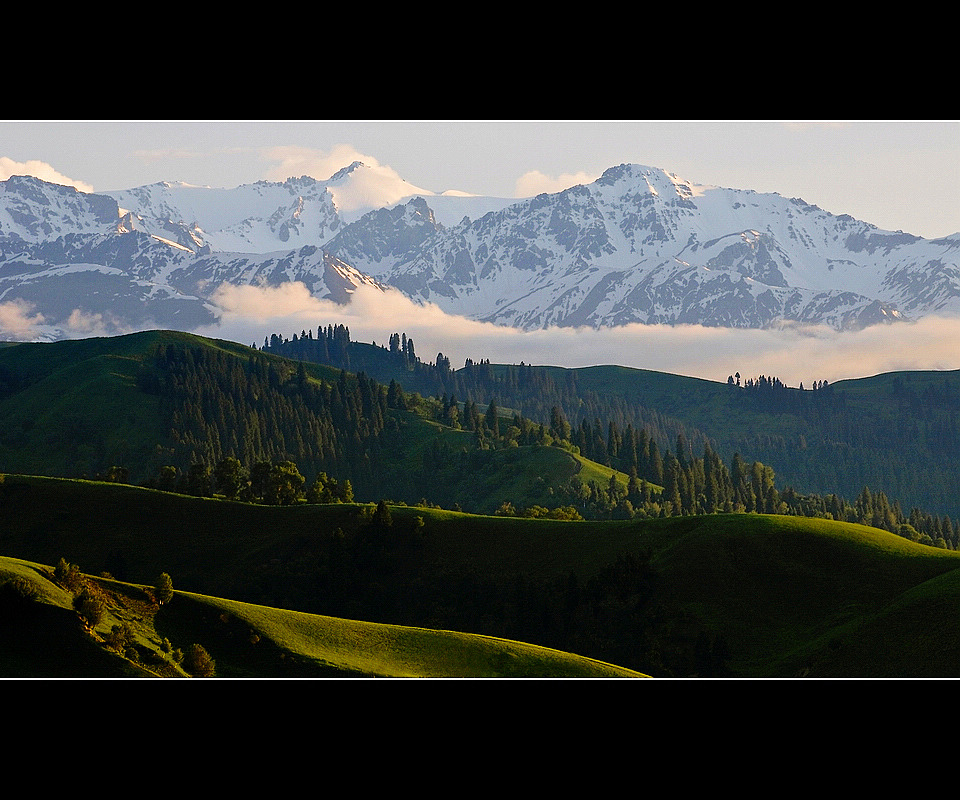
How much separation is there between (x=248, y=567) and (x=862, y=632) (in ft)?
291

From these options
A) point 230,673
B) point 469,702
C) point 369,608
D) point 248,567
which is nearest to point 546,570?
point 369,608

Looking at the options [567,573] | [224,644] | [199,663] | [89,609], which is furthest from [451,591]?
[89,609]

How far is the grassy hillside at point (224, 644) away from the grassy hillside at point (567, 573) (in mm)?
9690

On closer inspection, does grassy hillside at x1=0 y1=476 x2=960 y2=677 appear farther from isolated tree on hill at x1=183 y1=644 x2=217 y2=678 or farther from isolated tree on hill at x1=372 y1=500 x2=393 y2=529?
isolated tree on hill at x1=183 y1=644 x2=217 y2=678

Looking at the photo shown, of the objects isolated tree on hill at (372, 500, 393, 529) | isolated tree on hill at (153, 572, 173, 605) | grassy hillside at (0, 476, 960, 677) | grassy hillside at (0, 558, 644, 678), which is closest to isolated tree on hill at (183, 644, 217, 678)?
grassy hillside at (0, 558, 644, 678)

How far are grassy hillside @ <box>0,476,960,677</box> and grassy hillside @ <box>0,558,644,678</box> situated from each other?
9690mm

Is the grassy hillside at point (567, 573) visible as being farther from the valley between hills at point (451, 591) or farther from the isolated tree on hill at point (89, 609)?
the isolated tree on hill at point (89, 609)

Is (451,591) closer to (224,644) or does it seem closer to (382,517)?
(382,517)

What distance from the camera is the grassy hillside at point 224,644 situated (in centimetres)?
8625

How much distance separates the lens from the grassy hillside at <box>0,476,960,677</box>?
140875 millimetres

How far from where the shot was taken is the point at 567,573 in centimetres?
16562

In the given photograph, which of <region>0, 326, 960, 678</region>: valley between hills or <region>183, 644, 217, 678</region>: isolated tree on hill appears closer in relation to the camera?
<region>183, 644, 217, 678</region>: isolated tree on hill

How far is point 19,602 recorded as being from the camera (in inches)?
3511
